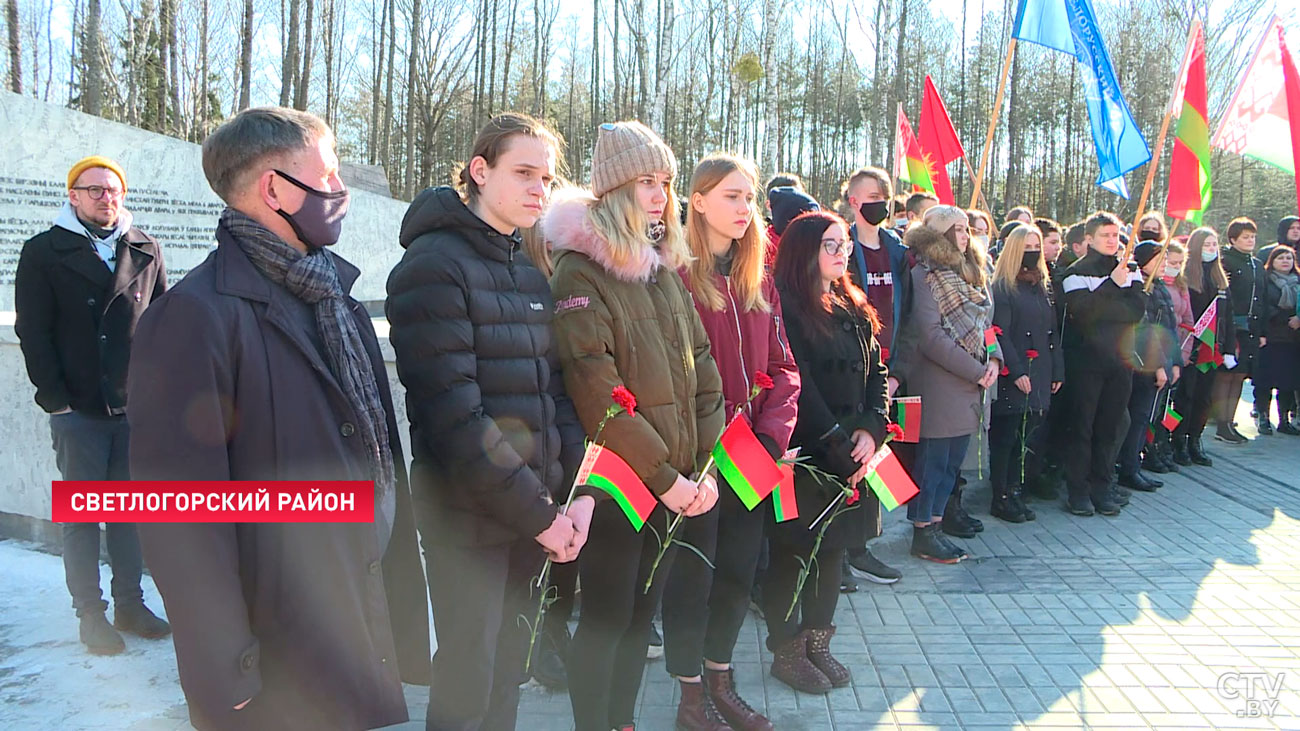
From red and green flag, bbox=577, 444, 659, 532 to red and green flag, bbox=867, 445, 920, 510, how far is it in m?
1.28

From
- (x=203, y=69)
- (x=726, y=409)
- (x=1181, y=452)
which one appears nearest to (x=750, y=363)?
(x=726, y=409)

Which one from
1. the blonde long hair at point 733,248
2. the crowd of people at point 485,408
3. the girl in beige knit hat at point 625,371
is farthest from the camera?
the blonde long hair at point 733,248

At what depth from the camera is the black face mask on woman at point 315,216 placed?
1.81 m

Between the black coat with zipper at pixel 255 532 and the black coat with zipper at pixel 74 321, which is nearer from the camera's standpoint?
the black coat with zipper at pixel 255 532

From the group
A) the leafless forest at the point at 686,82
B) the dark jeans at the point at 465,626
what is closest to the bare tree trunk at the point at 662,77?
the leafless forest at the point at 686,82

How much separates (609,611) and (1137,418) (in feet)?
18.9

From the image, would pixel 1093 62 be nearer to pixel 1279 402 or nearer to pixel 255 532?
pixel 1279 402

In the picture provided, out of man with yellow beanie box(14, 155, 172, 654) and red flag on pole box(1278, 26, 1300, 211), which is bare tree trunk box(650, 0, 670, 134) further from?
man with yellow beanie box(14, 155, 172, 654)

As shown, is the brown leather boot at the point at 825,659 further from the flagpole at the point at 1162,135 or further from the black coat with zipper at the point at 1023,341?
the flagpole at the point at 1162,135

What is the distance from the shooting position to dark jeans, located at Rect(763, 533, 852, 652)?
3.46 meters

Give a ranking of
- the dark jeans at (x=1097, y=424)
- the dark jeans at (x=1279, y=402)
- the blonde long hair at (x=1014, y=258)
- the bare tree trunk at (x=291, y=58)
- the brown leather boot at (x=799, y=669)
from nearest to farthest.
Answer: the brown leather boot at (x=799, y=669) → the blonde long hair at (x=1014, y=258) → the dark jeans at (x=1097, y=424) → the dark jeans at (x=1279, y=402) → the bare tree trunk at (x=291, y=58)

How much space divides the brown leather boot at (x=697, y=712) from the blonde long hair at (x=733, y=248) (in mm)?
1372

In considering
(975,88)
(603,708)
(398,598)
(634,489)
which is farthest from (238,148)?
(975,88)

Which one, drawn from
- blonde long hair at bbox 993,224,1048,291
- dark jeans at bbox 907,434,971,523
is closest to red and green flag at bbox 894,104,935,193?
blonde long hair at bbox 993,224,1048,291
